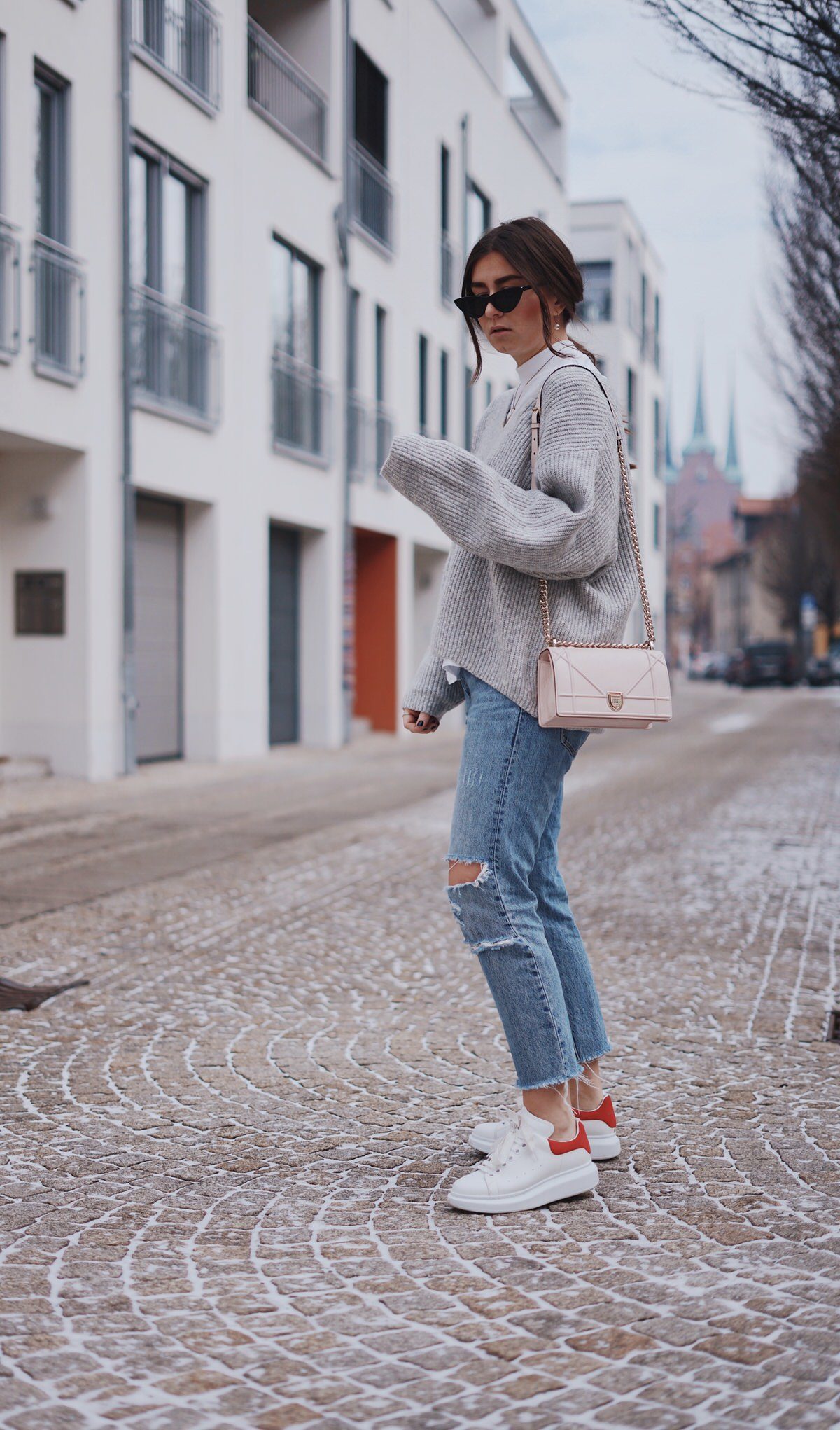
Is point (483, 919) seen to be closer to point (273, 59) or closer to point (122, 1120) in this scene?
point (122, 1120)

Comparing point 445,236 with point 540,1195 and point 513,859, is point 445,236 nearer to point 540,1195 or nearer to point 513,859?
point 513,859

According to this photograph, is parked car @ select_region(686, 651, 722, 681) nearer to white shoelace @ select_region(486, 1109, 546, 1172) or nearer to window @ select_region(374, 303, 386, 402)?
window @ select_region(374, 303, 386, 402)

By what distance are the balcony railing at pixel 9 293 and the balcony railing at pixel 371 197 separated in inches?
349

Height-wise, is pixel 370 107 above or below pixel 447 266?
above

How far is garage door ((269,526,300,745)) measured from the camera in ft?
62.8

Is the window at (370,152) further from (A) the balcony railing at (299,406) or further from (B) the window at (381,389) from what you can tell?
(A) the balcony railing at (299,406)

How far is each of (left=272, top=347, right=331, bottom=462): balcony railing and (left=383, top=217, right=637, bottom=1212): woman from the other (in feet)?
49.8

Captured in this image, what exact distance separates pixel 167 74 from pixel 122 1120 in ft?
44.5

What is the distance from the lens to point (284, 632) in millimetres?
19562

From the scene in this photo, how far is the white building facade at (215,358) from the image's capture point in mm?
13320

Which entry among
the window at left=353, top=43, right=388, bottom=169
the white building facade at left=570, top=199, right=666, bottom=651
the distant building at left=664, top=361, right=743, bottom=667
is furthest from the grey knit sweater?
the distant building at left=664, top=361, right=743, bottom=667

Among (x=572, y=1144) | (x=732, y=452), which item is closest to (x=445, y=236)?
(x=572, y=1144)

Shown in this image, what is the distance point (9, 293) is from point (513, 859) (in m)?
10.6

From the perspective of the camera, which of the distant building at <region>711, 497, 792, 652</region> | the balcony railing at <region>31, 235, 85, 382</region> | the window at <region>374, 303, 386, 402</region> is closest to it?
the balcony railing at <region>31, 235, 85, 382</region>
